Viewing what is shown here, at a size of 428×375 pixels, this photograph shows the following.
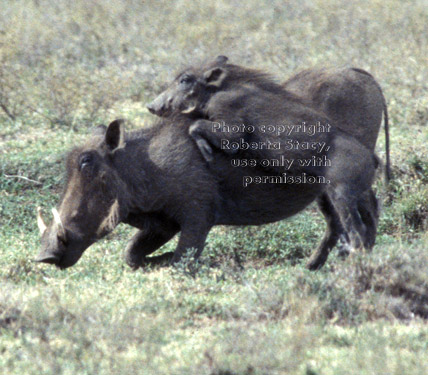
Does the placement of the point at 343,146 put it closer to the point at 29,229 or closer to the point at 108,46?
the point at 29,229

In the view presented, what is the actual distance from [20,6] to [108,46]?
8.95ft

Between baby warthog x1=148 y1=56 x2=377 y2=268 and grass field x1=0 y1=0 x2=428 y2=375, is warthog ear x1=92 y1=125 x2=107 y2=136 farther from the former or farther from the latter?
grass field x1=0 y1=0 x2=428 y2=375

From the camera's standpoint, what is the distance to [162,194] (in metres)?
5.81

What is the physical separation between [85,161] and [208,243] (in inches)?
51.1

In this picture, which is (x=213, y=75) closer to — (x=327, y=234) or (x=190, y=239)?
(x=190, y=239)

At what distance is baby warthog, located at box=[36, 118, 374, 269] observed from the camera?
566 centimetres

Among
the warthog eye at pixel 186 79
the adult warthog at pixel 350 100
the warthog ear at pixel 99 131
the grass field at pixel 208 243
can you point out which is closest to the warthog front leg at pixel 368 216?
the grass field at pixel 208 243

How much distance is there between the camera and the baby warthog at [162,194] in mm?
5660

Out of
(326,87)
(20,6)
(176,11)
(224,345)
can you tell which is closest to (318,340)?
(224,345)

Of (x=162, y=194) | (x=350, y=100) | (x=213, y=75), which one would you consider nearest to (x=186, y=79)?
(x=213, y=75)

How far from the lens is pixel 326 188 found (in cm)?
591

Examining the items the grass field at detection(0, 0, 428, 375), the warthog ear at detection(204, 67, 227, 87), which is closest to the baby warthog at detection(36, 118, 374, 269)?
the grass field at detection(0, 0, 428, 375)

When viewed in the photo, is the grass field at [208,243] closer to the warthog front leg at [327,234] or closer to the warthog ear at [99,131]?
the warthog front leg at [327,234]

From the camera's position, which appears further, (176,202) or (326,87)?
(326,87)
